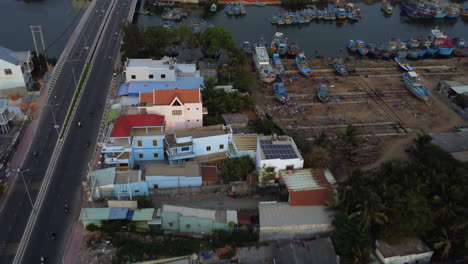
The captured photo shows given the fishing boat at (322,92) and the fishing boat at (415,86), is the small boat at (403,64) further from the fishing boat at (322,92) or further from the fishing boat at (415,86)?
the fishing boat at (322,92)

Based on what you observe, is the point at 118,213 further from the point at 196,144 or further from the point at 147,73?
the point at 147,73

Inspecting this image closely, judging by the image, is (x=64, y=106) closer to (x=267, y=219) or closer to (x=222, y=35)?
(x=222, y=35)

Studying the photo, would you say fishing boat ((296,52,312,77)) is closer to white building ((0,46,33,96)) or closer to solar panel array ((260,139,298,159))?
solar panel array ((260,139,298,159))

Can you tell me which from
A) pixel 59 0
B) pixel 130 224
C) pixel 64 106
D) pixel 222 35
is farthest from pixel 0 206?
pixel 59 0

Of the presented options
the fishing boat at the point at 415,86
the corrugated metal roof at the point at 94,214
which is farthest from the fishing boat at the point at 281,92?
the corrugated metal roof at the point at 94,214

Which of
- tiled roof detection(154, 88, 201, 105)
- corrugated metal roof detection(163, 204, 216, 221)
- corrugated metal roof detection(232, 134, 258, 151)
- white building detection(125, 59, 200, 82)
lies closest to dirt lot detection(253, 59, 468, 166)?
corrugated metal roof detection(232, 134, 258, 151)
